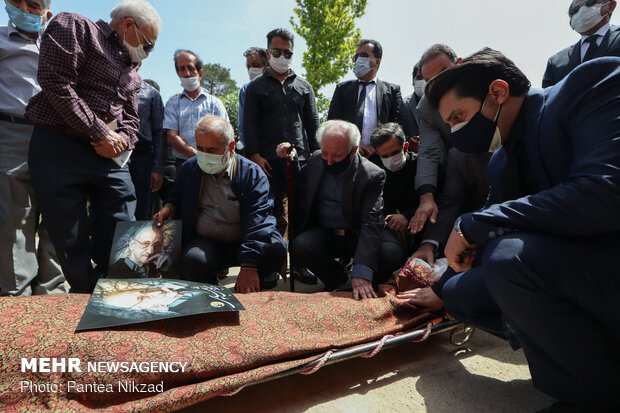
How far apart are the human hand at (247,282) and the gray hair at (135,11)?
189 centimetres

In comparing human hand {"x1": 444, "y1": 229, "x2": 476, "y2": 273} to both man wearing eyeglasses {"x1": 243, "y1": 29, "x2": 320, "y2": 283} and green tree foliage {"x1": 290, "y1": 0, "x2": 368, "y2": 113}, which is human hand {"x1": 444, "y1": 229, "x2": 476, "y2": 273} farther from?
green tree foliage {"x1": 290, "y1": 0, "x2": 368, "y2": 113}

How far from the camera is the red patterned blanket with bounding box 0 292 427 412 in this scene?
49.9 inches

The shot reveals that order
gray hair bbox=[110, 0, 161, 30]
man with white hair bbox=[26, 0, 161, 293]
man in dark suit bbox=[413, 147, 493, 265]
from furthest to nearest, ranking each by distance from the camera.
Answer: man in dark suit bbox=[413, 147, 493, 265]
gray hair bbox=[110, 0, 161, 30]
man with white hair bbox=[26, 0, 161, 293]

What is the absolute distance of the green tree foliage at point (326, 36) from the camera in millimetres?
10789

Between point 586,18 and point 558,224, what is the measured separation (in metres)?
3.02

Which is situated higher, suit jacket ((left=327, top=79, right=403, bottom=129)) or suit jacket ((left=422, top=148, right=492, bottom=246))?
suit jacket ((left=327, top=79, right=403, bottom=129))

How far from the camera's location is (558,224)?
126 cm

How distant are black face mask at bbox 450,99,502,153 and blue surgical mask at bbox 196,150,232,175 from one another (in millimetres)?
1660

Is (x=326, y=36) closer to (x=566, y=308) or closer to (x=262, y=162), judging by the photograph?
(x=262, y=162)

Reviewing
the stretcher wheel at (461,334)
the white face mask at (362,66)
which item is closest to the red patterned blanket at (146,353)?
the stretcher wheel at (461,334)

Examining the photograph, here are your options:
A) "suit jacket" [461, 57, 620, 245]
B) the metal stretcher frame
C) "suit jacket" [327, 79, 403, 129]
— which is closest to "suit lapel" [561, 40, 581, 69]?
"suit jacket" [327, 79, 403, 129]

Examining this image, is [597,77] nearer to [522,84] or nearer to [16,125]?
[522,84]

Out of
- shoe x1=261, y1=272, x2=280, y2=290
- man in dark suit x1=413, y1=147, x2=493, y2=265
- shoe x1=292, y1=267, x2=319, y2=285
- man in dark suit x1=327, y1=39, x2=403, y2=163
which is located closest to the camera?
man in dark suit x1=413, y1=147, x2=493, y2=265

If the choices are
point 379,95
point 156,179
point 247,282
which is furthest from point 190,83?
point 247,282
